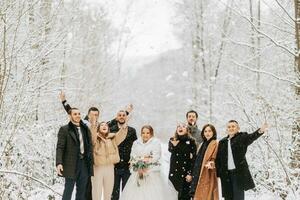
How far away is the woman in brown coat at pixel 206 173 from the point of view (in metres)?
7.79

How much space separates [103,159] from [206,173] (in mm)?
1822

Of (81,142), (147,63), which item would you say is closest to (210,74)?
(81,142)

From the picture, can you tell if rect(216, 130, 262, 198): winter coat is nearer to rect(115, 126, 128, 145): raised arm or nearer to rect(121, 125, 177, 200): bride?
rect(121, 125, 177, 200): bride

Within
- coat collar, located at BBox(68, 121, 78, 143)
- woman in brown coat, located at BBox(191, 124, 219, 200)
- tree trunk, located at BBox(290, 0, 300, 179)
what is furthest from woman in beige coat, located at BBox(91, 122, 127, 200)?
tree trunk, located at BBox(290, 0, 300, 179)

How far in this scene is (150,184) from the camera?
28.0 ft

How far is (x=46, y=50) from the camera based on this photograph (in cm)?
749

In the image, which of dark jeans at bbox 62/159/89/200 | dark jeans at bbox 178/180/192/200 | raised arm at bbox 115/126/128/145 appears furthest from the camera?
raised arm at bbox 115/126/128/145

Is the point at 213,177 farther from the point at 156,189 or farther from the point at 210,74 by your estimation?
the point at 210,74

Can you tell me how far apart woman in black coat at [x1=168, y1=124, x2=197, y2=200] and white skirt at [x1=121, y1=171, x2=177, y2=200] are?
216 millimetres

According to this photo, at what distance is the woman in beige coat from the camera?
331 inches

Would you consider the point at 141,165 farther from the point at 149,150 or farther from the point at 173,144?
the point at 173,144

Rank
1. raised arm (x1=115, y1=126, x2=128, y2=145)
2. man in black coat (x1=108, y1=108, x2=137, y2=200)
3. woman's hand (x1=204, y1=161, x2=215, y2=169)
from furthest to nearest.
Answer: man in black coat (x1=108, y1=108, x2=137, y2=200), raised arm (x1=115, y1=126, x2=128, y2=145), woman's hand (x1=204, y1=161, x2=215, y2=169)

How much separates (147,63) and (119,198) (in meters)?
57.4

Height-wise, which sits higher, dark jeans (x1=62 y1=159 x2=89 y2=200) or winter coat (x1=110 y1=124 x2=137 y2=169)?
winter coat (x1=110 y1=124 x2=137 y2=169)
